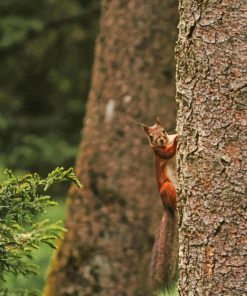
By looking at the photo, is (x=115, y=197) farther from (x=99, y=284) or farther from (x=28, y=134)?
(x=28, y=134)

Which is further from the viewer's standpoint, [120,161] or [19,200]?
[120,161]

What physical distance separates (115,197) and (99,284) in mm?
622

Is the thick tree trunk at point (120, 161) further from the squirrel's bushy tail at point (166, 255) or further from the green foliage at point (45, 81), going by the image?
the green foliage at point (45, 81)

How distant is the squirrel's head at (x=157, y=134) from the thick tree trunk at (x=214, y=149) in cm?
101

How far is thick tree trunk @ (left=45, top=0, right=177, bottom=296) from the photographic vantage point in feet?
22.5

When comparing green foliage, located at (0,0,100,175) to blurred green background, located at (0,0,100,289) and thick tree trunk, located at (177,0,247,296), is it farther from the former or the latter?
thick tree trunk, located at (177,0,247,296)

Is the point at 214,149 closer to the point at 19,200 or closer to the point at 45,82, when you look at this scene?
the point at 19,200

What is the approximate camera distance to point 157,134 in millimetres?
4797

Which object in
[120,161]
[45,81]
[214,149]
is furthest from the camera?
[45,81]

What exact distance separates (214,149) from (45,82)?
391 inches

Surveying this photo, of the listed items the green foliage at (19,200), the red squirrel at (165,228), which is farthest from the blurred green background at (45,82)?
the green foliage at (19,200)

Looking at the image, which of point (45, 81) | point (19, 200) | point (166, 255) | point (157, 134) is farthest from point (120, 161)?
point (45, 81)

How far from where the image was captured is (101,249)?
6844 millimetres

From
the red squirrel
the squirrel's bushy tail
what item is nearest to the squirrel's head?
the red squirrel
